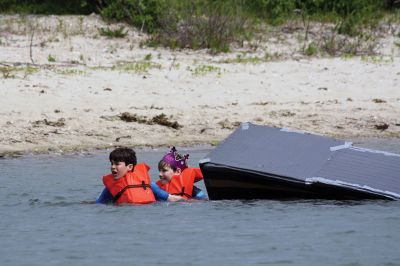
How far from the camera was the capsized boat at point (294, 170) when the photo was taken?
10.6 metres

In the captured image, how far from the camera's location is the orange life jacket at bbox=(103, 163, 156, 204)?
11.1 metres

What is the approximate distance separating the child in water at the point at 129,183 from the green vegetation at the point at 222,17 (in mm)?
8608

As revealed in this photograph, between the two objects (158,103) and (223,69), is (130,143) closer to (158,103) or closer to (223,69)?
(158,103)

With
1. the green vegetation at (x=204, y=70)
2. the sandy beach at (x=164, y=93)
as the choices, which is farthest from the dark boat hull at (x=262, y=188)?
the green vegetation at (x=204, y=70)

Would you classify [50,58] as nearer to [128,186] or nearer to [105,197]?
[105,197]

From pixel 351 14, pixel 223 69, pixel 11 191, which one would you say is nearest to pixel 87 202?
pixel 11 191

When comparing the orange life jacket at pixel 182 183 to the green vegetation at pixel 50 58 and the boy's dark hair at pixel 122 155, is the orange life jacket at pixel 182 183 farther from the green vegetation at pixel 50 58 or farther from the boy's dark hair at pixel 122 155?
the green vegetation at pixel 50 58

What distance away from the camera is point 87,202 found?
11719 millimetres

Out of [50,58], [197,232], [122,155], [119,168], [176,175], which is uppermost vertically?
[122,155]

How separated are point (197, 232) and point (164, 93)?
678 centimetres

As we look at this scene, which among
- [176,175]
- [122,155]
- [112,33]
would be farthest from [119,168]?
[112,33]

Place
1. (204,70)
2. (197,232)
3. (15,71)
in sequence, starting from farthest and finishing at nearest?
(204,70) < (15,71) < (197,232)

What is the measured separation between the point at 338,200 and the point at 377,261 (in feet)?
Result: 5.34

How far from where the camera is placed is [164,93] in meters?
16.8
